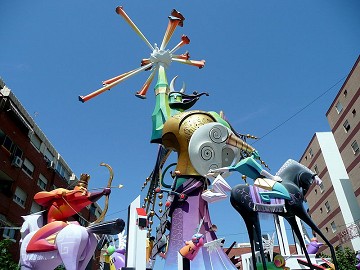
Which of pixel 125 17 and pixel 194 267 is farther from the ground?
pixel 125 17

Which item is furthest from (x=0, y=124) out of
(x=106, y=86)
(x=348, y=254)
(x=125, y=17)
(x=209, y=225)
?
(x=348, y=254)

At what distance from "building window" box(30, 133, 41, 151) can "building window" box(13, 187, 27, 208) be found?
380 centimetres

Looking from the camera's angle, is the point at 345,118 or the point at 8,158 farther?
the point at 345,118

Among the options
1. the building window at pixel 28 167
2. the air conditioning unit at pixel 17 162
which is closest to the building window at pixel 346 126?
the building window at pixel 28 167

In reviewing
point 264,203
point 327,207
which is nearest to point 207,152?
point 264,203

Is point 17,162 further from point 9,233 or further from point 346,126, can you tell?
point 346,126

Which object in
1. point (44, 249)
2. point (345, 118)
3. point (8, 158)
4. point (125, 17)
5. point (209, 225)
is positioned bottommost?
point (44, 249)

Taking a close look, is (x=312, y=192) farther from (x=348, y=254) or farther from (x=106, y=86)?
(x=106, y=86)

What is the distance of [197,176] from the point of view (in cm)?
1359

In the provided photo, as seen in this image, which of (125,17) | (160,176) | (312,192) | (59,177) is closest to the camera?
(160,176)

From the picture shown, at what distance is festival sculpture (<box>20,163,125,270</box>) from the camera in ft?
24.4

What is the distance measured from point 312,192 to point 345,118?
11.2 meters

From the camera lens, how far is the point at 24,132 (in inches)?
938

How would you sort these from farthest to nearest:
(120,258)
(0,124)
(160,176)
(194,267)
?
(0,124) < (160,176) < (120,258) < (194,267)
